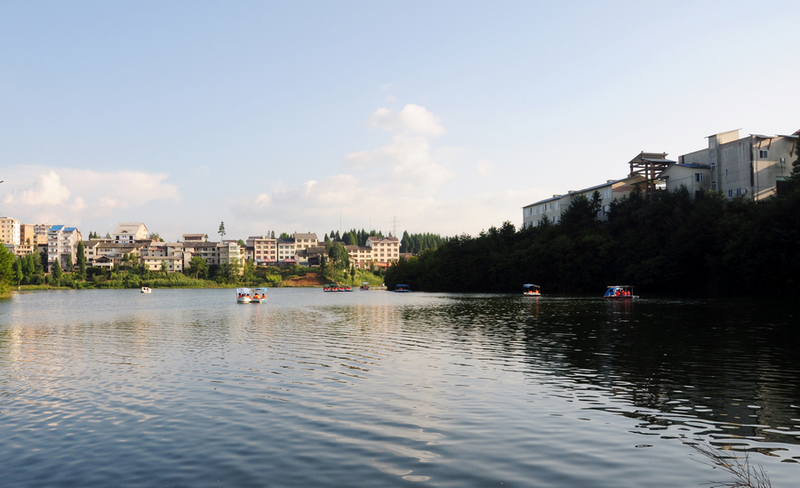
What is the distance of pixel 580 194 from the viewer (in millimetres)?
155875

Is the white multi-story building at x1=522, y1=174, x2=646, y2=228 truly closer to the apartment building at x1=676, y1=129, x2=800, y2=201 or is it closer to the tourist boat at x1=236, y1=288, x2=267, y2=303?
the apartment building at x1=676, y1=129, x2=800, y2=201

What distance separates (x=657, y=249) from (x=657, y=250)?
0.70 ft

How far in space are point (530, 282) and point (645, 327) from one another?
313 ft

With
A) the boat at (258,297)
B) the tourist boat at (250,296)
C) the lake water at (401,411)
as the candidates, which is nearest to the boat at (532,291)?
the boat at (258,297)

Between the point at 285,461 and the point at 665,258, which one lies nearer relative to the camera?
the point at 285,461

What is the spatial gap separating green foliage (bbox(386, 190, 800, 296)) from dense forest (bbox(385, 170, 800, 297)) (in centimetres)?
17

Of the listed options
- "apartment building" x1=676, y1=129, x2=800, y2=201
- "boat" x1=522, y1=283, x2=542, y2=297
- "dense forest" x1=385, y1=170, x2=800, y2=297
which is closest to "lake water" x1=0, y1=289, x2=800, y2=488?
"dense forest" x1=385, y1=170, x2=800, y2=297

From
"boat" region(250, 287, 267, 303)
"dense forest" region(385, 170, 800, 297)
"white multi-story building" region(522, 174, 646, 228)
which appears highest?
"white multi-story building" region(522, 174, 646, 228)

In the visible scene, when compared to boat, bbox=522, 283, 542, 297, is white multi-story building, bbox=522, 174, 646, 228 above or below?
above

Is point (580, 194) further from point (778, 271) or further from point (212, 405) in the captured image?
point (212, 405)

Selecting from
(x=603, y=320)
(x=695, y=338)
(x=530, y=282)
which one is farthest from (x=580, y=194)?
(x=695, y=338)

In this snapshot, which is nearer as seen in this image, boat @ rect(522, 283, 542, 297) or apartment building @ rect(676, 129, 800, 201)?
apartment building @ rect(676, 129, 800, 201)

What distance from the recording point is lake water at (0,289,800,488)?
13.3 metres

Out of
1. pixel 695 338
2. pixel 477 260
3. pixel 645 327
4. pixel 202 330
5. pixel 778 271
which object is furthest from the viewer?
pixel 477 260
